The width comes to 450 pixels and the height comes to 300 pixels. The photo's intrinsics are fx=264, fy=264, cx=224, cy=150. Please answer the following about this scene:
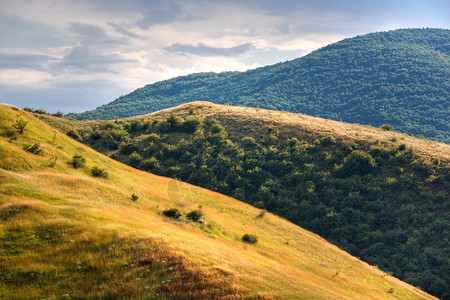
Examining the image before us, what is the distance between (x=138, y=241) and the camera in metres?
15.0

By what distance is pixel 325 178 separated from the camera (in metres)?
60.6

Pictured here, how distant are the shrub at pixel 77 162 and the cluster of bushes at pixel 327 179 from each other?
34.3m

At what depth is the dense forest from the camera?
4488 cm

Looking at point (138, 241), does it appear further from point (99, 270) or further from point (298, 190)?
point (298, 190)

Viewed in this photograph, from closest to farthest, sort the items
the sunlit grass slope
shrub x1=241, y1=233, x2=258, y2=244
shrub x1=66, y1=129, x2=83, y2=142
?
the sunlit grass slope < shrub x1=241, y1=233, x2=258, y2=244 < shrub x1=66, y1=129, x2=83, y2=142

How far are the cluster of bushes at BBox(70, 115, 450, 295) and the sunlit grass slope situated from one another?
63.9ft

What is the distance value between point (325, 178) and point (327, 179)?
52 cm

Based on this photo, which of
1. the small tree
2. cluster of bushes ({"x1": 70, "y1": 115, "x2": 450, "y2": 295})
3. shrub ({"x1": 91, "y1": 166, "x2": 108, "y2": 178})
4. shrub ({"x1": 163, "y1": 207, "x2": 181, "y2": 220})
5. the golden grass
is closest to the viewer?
shrub ({"x1": 163, "y1": 207, "x2": 181, "y2": 220})

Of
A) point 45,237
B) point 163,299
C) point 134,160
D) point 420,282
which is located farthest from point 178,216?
point 134,160

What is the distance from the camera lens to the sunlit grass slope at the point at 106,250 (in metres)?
12.3

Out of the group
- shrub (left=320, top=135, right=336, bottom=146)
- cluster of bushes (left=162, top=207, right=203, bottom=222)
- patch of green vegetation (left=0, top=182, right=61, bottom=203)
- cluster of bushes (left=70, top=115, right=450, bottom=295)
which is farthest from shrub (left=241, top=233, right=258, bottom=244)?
shrub (left=320, top=135, right=336, bottom=146)

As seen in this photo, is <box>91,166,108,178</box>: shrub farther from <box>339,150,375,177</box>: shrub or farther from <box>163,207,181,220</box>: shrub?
<box>339,150,375,177</box>: shrub

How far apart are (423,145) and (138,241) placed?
249 feet

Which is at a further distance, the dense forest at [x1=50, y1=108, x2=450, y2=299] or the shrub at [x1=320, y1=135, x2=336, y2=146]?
the shrub at [x1=320, y1=135, x2=336, y2=146]
